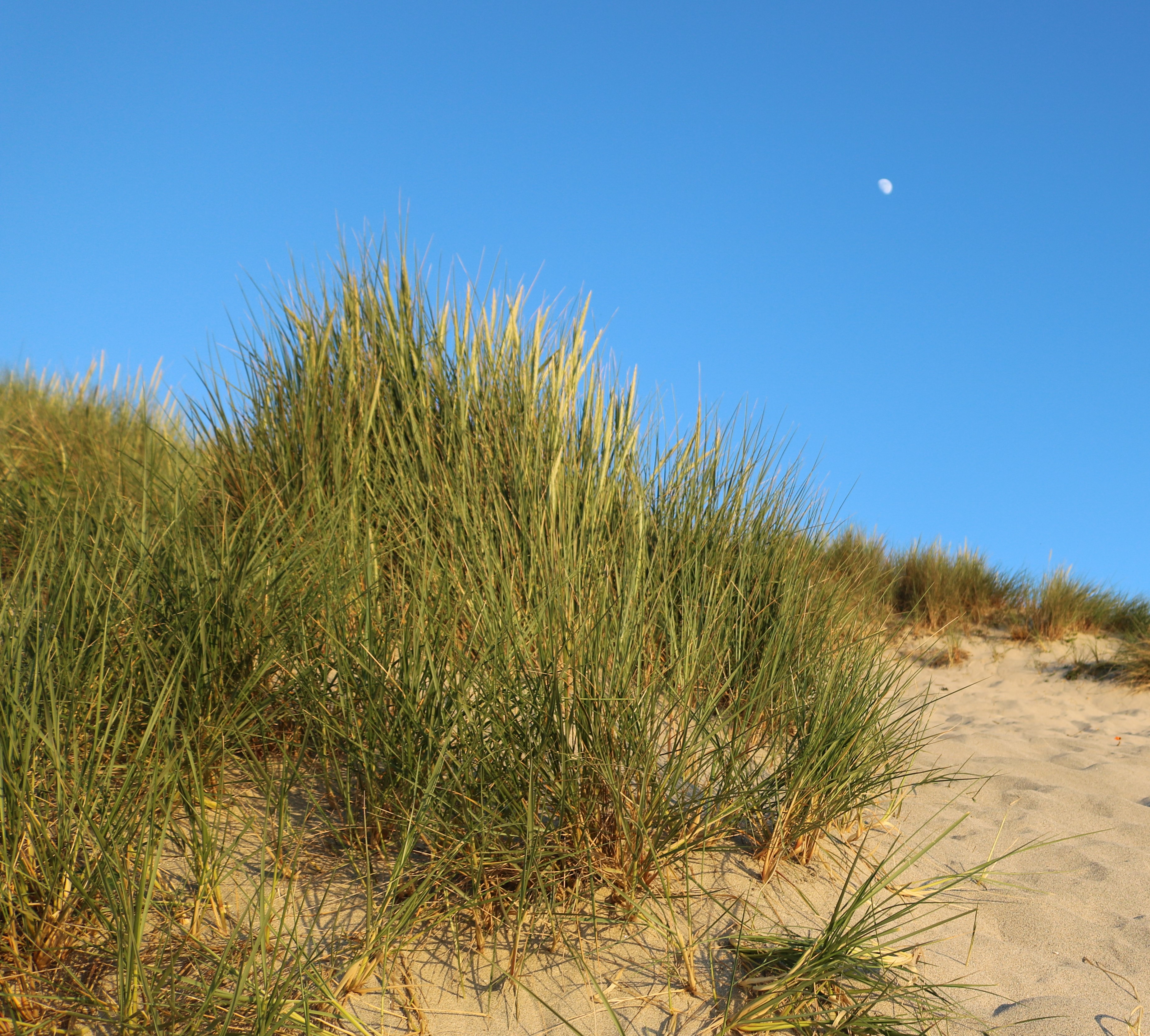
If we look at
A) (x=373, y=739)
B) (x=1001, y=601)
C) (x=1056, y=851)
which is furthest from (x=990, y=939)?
(x=1001, y=601)

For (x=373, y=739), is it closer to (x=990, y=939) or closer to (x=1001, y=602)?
(x=990, y=939)

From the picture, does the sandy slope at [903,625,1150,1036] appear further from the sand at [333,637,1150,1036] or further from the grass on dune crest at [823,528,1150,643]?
the grass on dune crest at [823,528,1150,643]

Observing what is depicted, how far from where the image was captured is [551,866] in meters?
1.74

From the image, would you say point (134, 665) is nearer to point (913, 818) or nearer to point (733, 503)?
point (733, 503)

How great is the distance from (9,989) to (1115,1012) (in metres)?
2.28

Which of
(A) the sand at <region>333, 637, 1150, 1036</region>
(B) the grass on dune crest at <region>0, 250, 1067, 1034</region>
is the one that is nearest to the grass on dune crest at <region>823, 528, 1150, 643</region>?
(A) the sand at <region>333, 637, 1150, 1036</region>

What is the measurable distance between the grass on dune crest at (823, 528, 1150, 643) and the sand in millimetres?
3022

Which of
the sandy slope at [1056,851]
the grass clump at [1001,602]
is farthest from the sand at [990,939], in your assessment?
the grass clump at [1001,602]

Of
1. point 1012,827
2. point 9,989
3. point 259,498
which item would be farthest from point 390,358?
point 1012,827

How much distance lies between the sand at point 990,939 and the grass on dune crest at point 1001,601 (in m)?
3.02

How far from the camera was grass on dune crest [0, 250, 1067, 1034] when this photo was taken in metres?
1.48

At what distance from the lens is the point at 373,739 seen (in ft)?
5.81

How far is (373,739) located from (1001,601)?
7.07 meters

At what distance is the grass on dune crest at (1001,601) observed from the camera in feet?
22.8
